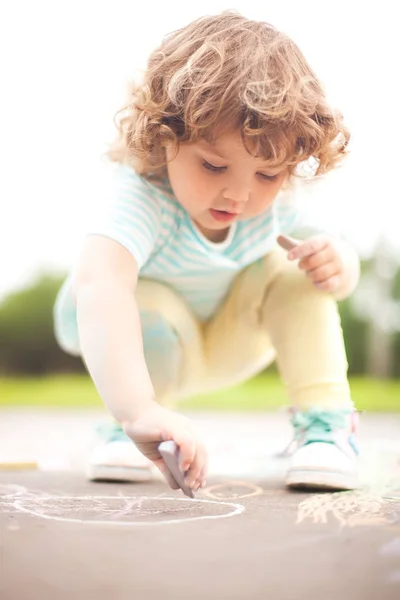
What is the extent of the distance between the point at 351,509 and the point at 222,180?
35cm

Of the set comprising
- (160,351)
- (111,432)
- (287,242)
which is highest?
(287,242)

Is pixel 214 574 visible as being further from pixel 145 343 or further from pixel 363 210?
pixel 363 210

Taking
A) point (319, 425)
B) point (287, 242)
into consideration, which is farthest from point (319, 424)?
point (287, 242)

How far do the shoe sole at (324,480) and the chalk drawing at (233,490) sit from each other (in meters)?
0.04

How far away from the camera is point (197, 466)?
2.17ft

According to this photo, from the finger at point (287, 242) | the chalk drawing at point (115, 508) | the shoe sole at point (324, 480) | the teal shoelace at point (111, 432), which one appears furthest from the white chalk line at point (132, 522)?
the finger at point (287, 242)

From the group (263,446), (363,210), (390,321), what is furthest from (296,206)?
(390,321)

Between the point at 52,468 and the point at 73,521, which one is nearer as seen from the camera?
the point at 73,521

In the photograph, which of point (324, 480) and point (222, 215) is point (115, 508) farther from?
point (222, 215)

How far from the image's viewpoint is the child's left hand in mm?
955

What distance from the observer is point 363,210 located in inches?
116

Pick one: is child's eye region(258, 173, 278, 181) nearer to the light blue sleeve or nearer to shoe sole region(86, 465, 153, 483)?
the light blue sleeve

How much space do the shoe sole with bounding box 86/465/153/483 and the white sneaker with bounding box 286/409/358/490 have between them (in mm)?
179

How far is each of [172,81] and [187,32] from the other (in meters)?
0.10
